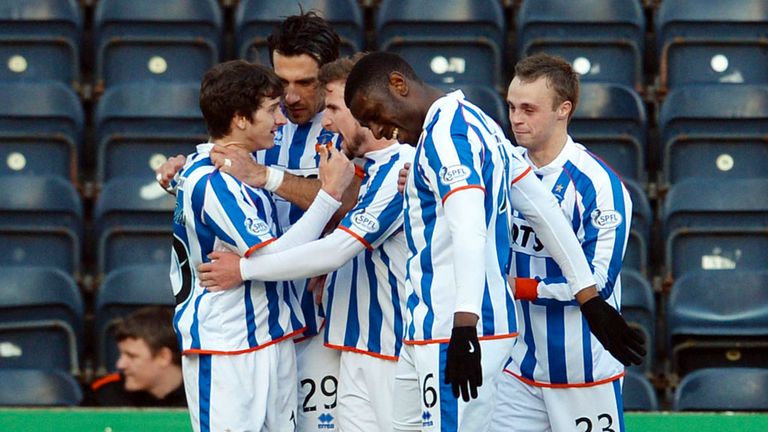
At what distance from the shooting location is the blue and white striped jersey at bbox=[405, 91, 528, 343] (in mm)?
4191

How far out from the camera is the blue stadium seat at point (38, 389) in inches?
253

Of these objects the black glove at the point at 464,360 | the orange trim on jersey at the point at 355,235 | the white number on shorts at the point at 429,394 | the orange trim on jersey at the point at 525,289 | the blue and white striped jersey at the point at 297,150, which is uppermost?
the blue and white striped jersey at the point at 297,150

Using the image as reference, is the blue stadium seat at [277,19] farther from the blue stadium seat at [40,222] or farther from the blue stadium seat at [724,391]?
the blue stadium seat at [724,391]

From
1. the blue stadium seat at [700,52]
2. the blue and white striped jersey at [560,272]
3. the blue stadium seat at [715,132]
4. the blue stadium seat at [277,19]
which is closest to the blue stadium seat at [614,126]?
the blue stadium seat at [715,132]

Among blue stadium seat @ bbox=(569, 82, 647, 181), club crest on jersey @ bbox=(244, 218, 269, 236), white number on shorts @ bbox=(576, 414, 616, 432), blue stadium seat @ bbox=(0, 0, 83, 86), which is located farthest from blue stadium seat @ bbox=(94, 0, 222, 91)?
white number on shorts @ bbox=(576, 414, 616, 432)

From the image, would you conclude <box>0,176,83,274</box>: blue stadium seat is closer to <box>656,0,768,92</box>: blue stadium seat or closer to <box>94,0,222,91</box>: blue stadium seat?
<box>94,0,222,91</box>: blue stadium seat

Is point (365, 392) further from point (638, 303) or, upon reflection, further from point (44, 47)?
point (44, 47)

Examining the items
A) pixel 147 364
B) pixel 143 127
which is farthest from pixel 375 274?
pixel 143 127

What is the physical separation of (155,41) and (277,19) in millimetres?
664

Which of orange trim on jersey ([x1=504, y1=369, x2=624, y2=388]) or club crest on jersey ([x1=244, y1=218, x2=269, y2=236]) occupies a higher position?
club crest on jersey ([x1=244, y1=218, x2=269, y2=236])

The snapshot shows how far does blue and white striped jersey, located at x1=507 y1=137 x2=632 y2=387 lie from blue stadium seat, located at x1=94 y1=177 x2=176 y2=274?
2.78 m

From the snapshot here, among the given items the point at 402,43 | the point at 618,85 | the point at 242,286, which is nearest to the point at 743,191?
the point at 618,85

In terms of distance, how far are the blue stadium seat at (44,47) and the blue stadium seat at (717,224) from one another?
3.26 meters

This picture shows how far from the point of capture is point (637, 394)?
252 inches
